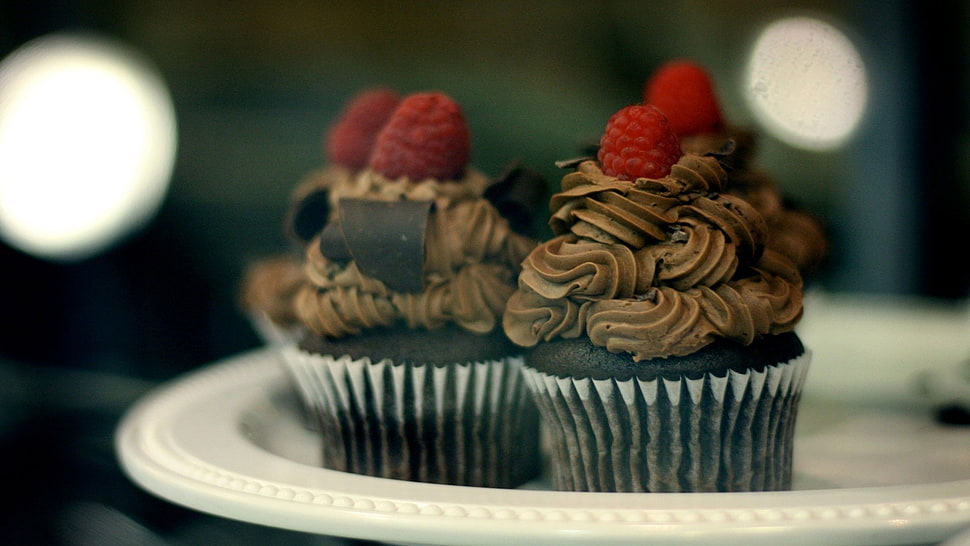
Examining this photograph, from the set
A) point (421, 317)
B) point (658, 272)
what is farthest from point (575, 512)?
point (421, 317)

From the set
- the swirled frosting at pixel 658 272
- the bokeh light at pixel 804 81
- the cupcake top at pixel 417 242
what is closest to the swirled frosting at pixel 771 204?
the bokeh light at pixel 804 81

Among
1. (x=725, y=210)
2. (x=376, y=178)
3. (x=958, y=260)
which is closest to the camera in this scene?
(x=725, y=210)

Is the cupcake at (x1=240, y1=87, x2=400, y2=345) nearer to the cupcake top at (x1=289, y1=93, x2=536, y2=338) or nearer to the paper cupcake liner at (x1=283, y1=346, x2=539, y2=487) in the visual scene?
the cupcake top at (x1=289, y1=93, x2=536, y2=338)

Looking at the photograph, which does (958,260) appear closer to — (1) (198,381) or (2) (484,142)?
(2) (484,142)

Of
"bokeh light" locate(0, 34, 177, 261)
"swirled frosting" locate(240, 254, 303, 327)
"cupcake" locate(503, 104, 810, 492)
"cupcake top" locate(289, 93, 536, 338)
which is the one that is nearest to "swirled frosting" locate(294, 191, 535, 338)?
"cupcake top" locate(289, 93, 536, 338)

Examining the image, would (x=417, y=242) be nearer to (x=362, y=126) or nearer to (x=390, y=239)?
(x=390, y=239)

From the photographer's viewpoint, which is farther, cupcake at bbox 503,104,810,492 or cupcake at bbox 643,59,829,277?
cupcake at bbox 643,59,829,277

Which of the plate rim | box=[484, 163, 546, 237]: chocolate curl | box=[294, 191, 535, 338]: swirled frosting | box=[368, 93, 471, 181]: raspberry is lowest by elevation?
the plate rim

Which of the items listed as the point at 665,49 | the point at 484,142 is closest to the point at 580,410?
the point at 484,142
